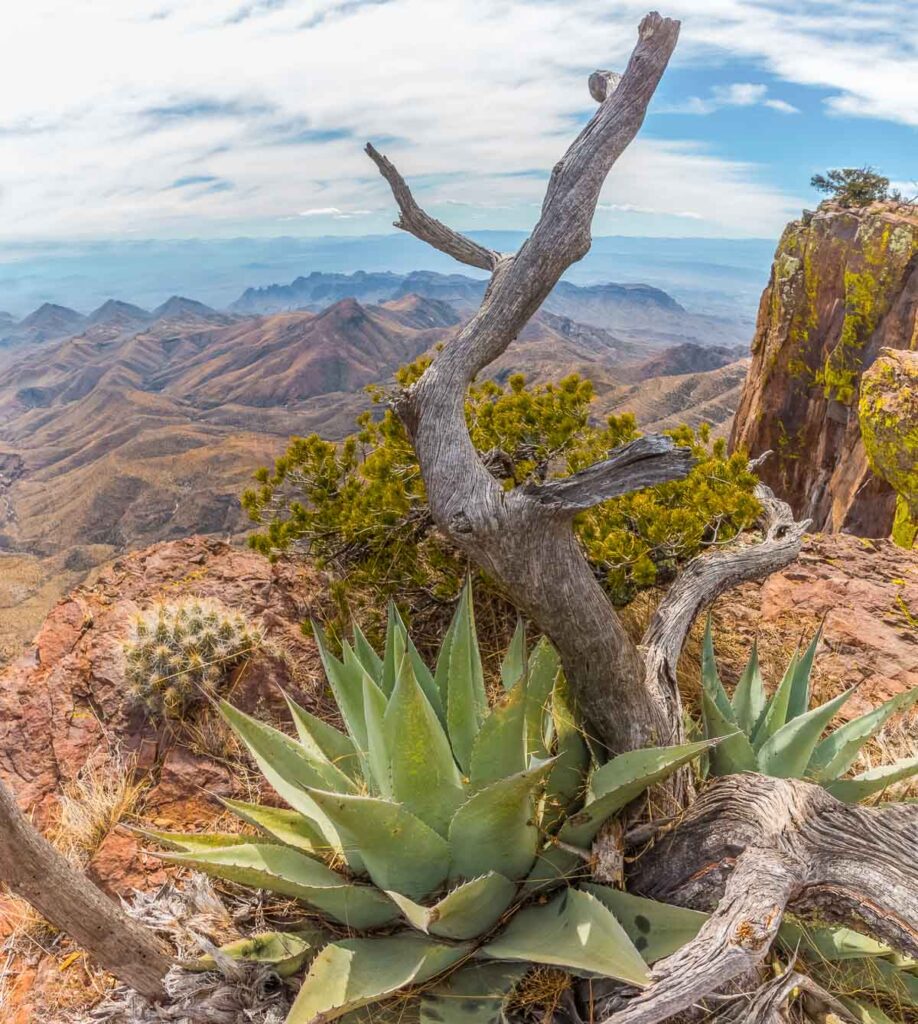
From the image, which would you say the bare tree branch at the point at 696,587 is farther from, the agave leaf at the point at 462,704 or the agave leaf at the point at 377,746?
the agave leaf at the point at 377,746

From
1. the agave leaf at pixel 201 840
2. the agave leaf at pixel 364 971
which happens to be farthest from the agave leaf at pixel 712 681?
the agave leaf at pixel 201 840

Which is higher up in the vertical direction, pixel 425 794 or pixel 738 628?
pixel 425 794

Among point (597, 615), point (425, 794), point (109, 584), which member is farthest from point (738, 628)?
point (109, 584)

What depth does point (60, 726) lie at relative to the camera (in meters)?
4.20

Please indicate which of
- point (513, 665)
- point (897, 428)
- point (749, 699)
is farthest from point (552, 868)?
point (897, 428)

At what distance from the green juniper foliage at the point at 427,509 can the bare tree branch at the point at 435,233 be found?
108 cm

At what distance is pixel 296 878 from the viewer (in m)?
2.42

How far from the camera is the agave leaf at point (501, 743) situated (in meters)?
2.30

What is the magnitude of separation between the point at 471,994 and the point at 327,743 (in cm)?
125

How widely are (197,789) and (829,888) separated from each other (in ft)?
10.3

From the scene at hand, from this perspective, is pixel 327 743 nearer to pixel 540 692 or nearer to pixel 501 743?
pixel 540 692

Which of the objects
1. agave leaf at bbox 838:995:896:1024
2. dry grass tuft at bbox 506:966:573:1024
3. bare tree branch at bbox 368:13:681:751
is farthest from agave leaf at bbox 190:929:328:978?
agave leaf at bbox 838:995:896:1024

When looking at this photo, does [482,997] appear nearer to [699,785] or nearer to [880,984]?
[699,785]

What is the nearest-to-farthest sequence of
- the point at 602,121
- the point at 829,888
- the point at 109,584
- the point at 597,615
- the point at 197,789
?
the point at 829,888
the point at 597,615
the point at 602,121
the point at 197,789
the point at 109,584
